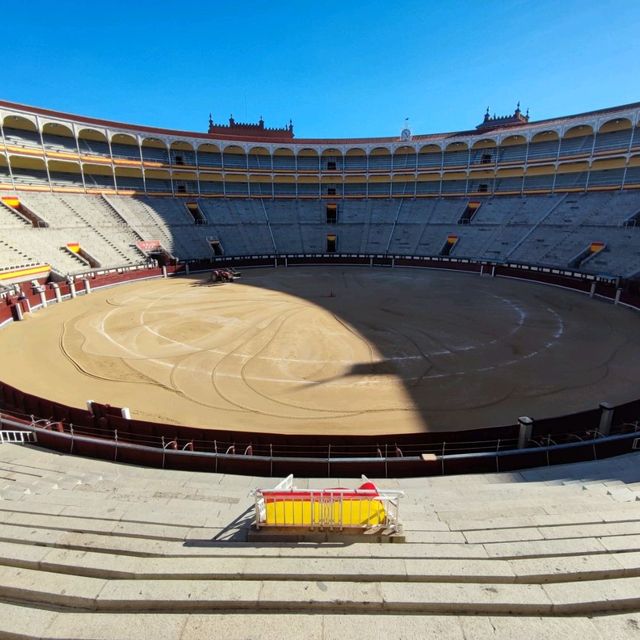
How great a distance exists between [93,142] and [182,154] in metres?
11.4

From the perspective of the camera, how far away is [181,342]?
18.6 m

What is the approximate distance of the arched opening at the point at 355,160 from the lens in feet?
192

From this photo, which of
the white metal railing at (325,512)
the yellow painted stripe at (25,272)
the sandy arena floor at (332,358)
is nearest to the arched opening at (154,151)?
the yellow painted stripe at (25,272)

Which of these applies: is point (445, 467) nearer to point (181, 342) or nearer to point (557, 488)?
point (557, 488)

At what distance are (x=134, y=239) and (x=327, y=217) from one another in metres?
26.9

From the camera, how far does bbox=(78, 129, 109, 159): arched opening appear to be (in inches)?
1828

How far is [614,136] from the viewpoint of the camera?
43188 millimetres

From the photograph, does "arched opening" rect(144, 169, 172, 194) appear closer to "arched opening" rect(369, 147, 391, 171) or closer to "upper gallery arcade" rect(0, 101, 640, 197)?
"upper gallery arcade" rect(0, 101, 640, 197)

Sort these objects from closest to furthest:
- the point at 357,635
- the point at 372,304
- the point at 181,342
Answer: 1. the point at 357,635
2. the point at 181,342
3. the point at 372,304

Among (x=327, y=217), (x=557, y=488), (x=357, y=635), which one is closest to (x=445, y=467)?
(x=557, y=488)

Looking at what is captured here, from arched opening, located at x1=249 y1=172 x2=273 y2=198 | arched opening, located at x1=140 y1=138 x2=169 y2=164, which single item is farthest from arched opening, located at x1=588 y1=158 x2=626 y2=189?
arched opening, located at x1=140 y1=138 x2=169 y2=164

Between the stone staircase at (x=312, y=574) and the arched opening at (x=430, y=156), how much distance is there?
5675 centimetres

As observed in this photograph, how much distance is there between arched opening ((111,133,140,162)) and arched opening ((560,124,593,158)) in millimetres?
55778

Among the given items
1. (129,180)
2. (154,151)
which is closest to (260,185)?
(154,151)
